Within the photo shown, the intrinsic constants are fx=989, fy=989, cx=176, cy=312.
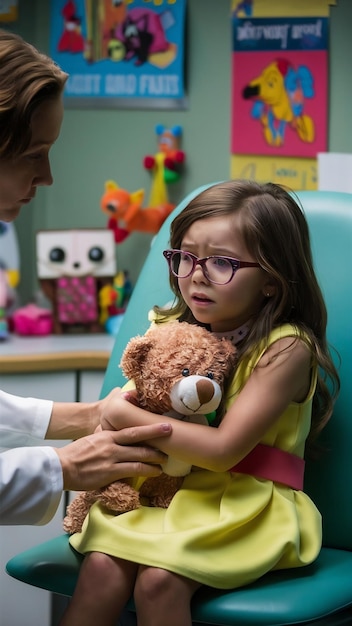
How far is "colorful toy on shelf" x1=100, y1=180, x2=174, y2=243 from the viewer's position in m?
2.43

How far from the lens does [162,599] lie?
3.65ft

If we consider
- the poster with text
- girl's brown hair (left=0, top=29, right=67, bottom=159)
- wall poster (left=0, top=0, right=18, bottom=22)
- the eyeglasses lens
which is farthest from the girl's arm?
wall poster (left=0, top=0, right=18, bottom=22)

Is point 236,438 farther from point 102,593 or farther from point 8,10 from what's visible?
point 8,10

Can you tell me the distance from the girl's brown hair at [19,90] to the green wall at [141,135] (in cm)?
113

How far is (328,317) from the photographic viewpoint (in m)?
1.37

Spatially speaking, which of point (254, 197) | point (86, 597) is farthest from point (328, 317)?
point (86, 597)

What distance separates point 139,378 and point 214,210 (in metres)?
0.23

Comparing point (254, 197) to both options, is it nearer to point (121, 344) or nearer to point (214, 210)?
point (214, 210)

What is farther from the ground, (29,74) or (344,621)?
(29,74)

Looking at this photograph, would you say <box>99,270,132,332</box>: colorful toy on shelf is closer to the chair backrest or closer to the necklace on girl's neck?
the chair backrest

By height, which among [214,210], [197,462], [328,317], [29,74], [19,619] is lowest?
[19,619]

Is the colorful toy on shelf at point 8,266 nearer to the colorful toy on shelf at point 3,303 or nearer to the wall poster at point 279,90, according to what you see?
the colorful toy on shelf at point 3,303

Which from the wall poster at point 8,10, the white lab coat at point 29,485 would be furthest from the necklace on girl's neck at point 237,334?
→ the wall poster at point 8,10

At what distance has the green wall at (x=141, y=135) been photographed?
7.38 ft
